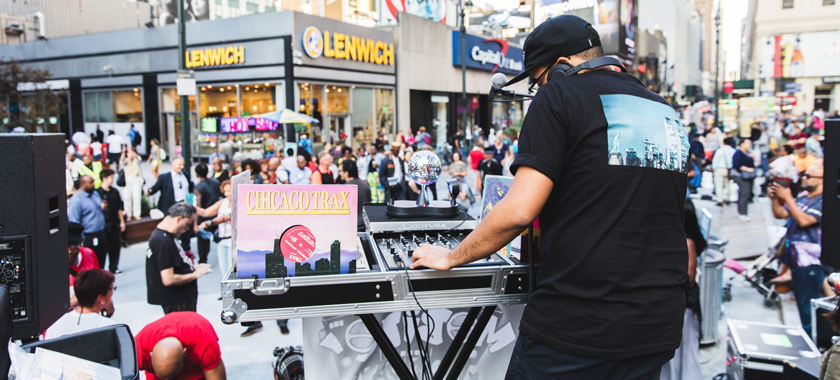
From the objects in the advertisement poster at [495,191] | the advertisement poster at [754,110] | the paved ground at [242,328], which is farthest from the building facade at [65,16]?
the advertisement poster at [754,110]

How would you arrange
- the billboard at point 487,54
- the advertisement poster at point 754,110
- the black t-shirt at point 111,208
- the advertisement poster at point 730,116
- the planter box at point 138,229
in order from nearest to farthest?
the black t-shirt at point 111,208, the planter box at point 138,229, the advertisement poster at point 754,110, the billboard at point 487,54, the advertisement poster at point 730,116

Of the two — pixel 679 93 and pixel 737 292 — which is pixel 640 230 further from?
pixel 679 93

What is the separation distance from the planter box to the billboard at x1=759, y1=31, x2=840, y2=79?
2384 inches

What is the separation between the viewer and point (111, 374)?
2.11m

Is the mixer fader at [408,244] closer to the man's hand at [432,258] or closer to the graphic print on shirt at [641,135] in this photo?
the man's hand at [432,258]

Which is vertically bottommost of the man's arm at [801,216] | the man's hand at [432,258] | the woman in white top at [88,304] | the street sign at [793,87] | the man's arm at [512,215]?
the woman in white top at [88,304]

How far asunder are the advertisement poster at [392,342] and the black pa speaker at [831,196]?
2237 millimetres

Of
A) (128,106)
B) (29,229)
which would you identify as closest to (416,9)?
(128,106)

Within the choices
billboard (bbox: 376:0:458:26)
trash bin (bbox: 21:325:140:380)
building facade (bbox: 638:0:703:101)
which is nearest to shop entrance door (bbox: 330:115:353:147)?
billboard (bbox: 376:0:458:26)

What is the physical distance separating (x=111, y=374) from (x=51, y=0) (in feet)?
118

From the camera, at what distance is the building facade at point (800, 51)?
5341cm

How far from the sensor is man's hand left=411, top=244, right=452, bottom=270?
2.05 meters

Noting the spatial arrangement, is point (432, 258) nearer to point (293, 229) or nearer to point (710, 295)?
point (293, 229)

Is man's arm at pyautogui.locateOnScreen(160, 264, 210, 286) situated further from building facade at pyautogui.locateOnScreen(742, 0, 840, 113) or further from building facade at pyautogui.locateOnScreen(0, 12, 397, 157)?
building facade at pyautogui.locateOnScreen(742, 0, 840, 113)
